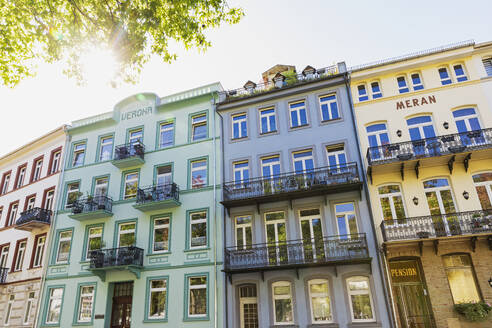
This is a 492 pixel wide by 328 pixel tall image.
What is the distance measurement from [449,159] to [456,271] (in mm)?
4903

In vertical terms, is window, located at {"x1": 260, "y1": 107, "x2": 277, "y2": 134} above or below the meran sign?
below

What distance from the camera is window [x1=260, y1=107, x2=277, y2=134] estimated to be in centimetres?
1973

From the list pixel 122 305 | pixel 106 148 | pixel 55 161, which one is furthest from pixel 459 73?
pixel 55 161

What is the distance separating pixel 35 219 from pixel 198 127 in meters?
12.5

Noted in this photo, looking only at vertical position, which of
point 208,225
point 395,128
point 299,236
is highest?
point 395,128

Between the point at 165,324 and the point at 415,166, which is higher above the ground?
the point at 415,166

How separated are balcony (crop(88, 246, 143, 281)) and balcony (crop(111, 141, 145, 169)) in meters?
5.48

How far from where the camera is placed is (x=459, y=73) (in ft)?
56.0

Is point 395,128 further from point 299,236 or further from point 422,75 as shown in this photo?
point 299,236

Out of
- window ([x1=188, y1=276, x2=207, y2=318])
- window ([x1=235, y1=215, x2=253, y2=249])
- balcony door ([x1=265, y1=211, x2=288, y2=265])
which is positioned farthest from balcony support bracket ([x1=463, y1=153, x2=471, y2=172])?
window ([x1=188, y1=276, x2=207, y2=318])

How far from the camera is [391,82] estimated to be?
17953mm

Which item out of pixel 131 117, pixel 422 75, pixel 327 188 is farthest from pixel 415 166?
pixel 131 117

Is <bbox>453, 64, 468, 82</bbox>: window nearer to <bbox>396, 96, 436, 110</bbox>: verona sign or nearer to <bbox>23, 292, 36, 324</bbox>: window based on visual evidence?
<bbox>396, 96, 436, 110</bbox>: verona sign

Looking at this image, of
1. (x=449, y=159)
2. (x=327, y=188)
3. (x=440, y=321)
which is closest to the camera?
(x=440, y=321)
